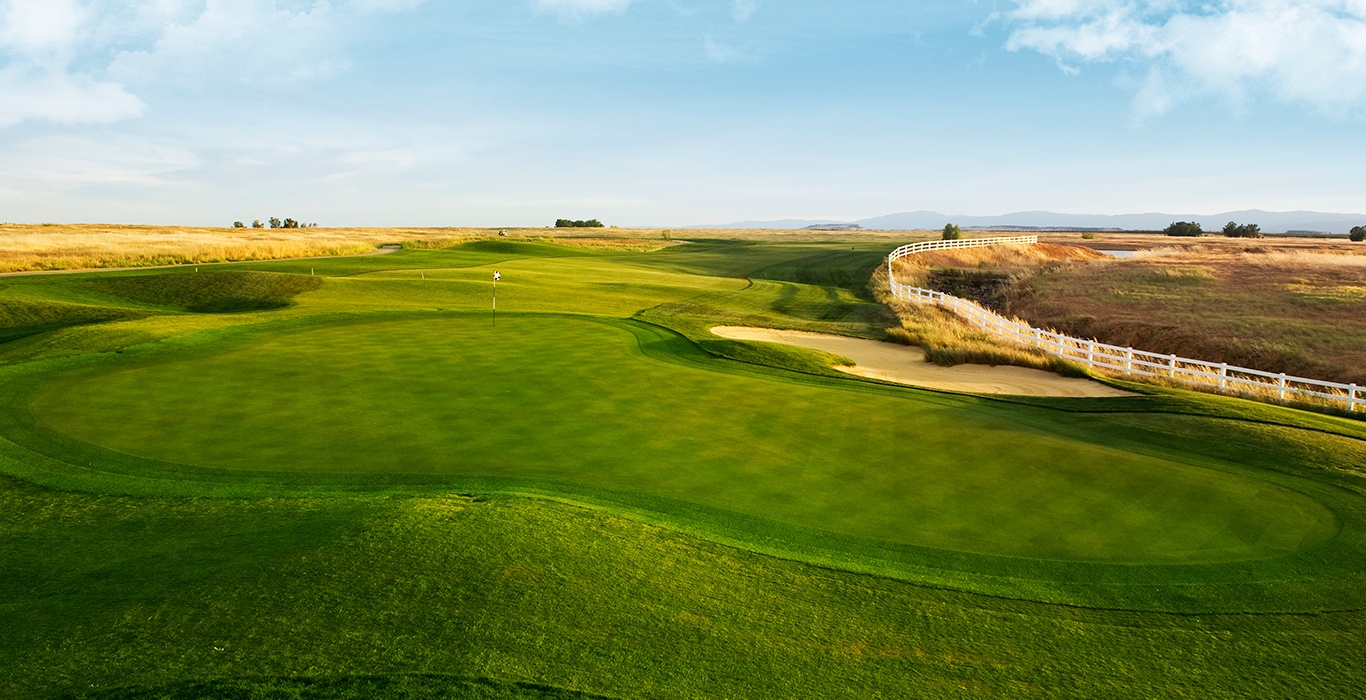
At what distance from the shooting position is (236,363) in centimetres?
1441

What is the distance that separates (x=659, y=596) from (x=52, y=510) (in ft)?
18.9

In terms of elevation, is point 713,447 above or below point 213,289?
below

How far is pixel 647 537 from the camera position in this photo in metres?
7.01

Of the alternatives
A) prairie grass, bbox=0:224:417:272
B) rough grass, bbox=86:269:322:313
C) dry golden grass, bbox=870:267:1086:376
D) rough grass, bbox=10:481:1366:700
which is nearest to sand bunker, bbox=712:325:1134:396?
dry golden grass, bbox=870:267:1086:376

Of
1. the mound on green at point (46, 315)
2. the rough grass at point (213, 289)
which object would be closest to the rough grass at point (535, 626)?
the mound on green at point (46, 315)

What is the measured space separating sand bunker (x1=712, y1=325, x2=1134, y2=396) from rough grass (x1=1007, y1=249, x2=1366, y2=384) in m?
11.1

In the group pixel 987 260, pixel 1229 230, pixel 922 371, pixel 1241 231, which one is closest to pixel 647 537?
pixel 922 371

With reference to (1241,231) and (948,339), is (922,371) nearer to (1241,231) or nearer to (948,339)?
(948,339)

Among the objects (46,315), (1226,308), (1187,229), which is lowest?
(1226,308)

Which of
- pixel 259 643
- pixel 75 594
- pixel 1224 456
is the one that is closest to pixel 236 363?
pixel 75 594

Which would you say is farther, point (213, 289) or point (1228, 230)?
point (1228, 230)

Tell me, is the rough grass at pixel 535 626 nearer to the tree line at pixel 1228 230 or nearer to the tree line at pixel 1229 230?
the tree line at pixel 1229 230

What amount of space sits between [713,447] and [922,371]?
38.9 feet

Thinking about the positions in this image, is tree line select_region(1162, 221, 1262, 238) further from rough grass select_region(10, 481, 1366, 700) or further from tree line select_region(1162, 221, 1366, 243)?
rough grass select_region(10, 481, 1366, 700)
